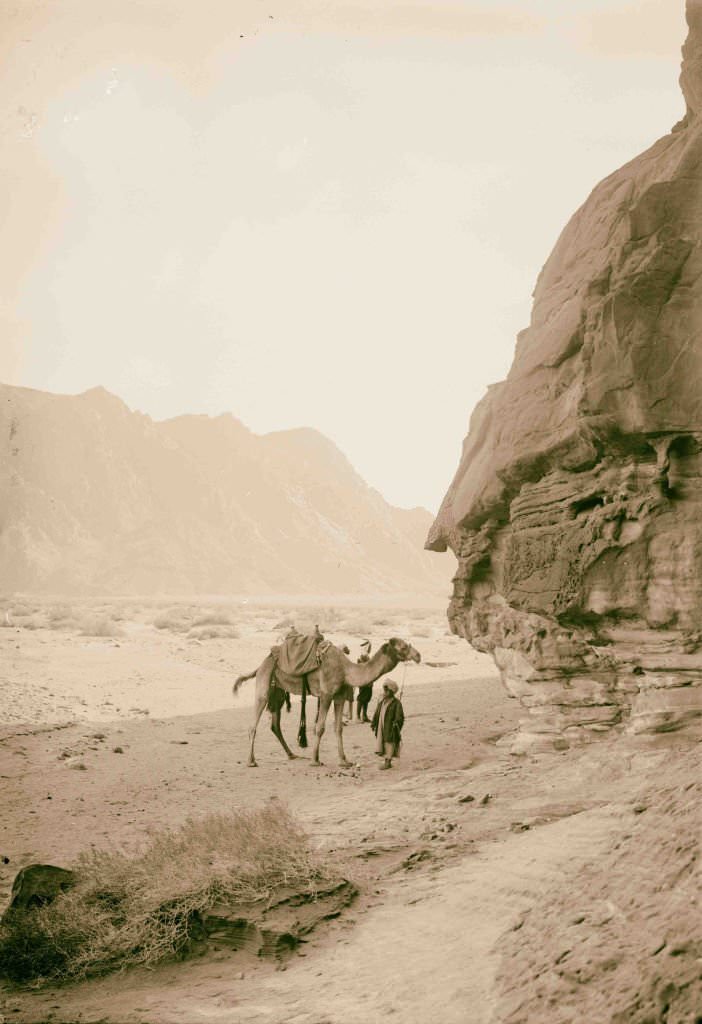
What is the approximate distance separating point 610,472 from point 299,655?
6378 mm

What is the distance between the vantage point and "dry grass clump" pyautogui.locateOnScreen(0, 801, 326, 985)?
640cm

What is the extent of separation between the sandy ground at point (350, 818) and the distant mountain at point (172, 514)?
77.7 metres

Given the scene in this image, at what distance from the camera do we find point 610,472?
11.4 meters

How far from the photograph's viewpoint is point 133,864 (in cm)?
757

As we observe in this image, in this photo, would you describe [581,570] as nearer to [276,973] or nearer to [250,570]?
[276,973]

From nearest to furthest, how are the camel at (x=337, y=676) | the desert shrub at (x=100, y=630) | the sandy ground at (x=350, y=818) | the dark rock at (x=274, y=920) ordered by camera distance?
the sandy ground at (x=350, y=818) < the dark rock at (x=274, y=920) < the camel at (x=337, y=676) < the desert shrub at (x=100, y=630)

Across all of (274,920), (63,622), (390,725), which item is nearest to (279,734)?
(390,725)

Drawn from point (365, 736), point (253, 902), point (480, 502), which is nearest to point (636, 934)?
point (253, 902)

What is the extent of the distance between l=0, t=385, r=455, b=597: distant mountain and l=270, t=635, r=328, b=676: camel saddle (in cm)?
8234

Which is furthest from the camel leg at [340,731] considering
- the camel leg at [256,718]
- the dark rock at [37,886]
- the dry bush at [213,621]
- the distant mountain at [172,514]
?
the distant mountain at [172,514]

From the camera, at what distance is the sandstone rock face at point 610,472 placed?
10.5 m

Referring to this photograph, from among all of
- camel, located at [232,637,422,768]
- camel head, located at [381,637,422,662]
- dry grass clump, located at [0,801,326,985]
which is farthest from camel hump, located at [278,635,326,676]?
dry grass clump, located at [0,801,326,985]

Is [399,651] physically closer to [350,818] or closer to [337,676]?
[337,676]

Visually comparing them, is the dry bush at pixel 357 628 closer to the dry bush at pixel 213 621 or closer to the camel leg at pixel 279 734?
the dry bush at pixel 213 621
